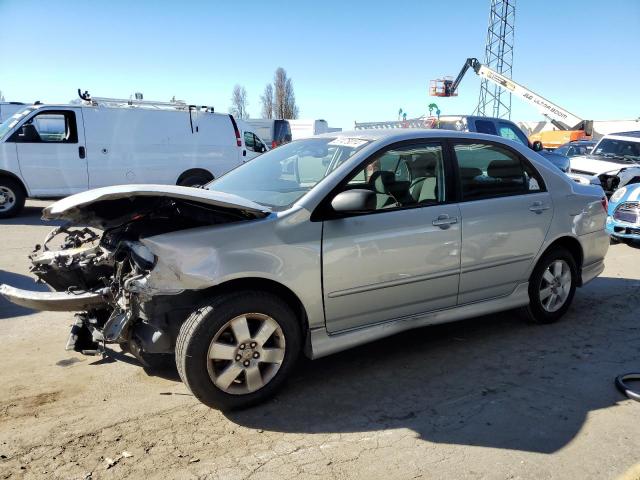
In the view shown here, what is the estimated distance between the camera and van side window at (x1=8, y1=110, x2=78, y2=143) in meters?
Result: 10.3

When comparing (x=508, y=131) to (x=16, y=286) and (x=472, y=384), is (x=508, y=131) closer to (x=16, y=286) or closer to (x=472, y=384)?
(x=472, y=384)

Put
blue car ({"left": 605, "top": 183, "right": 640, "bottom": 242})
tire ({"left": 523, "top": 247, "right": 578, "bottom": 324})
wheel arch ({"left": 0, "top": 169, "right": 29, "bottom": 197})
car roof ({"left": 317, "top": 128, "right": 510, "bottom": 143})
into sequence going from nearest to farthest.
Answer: car roof ({"left": 317, "top": 128, "right": 510, "bottom": 143})
tire ({"left": 523, "top": 247, "right": 578, "bottom": 324})
blue car ({"left": 605, "top": 183, "right": 640, "bottom": 242})
wheel arch ({"left": 0, "top": 169, "right": 29, "bottom": 197})

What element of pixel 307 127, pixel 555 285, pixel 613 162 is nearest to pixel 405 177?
pixel 555 285

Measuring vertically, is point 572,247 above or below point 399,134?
below

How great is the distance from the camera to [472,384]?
11.8 feet

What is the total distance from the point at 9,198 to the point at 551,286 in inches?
397

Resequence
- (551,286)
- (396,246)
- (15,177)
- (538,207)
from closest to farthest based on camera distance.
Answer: (396,246)
(538,207)
(551,286)
(15,177)

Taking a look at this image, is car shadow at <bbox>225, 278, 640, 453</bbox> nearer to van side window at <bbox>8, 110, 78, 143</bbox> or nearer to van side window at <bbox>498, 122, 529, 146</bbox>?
van side window at <bbox>498, 122, 529, 146</bbox>

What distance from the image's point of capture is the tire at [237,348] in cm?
297

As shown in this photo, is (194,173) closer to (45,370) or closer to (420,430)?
(45,370)

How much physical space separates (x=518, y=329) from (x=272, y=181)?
254 cm

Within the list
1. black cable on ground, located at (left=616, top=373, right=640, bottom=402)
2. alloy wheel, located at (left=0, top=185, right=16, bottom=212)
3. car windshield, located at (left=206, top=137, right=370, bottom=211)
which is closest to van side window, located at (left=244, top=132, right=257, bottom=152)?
alloy wheel, located at (left=0, top=185, right=16, bottom=212)

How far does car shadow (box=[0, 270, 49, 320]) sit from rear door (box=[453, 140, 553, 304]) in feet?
12.5

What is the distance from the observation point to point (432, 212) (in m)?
3.80
